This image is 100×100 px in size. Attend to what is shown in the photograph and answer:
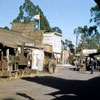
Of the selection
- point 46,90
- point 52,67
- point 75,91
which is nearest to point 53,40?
point 52,67

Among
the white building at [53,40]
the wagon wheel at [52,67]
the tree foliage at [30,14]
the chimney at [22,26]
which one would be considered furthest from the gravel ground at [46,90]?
the tree foliage at [30,14]

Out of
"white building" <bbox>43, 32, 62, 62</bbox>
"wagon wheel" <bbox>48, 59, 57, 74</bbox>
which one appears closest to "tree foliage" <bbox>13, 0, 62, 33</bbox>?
"white building" <bbox>43, 32, 62, 62</bbox>

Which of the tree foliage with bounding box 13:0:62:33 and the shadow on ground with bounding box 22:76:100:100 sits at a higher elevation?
the tree foliage with bounding box 13:0:62:33

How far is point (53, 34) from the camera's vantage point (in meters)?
51.5

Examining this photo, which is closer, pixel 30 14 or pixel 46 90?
pixel 46 90

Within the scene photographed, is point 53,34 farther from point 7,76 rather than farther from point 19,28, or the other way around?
point 7,76

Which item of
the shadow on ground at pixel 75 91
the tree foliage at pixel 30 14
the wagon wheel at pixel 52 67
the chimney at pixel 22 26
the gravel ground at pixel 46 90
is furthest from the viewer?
the tree foliage at pixel 30 14

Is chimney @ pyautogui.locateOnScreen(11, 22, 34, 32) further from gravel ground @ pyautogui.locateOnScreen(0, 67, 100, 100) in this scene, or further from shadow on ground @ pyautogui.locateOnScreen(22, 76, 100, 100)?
A: shadow on ground @ pyautogui.locateOnScreen(22, 76, 100, 100)

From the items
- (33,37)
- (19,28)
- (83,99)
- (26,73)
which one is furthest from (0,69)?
(19,28)

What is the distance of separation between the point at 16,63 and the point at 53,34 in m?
31.9

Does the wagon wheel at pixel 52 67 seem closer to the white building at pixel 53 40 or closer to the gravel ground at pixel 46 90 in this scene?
the gravel ground at pixel 46 90

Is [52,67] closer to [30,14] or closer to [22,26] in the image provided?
Answer: [22,26]

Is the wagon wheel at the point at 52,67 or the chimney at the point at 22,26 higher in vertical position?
the chimney at the point at 22,26

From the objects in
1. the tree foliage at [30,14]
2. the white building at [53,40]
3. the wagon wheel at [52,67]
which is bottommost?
the wagon wheel at [52,67]
